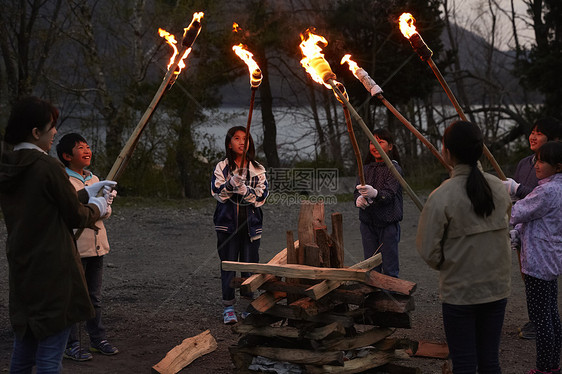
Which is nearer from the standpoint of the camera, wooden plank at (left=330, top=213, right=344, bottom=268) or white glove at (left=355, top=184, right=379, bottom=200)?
wooden plank at (left=330, top=213, right=344, bottom=268)

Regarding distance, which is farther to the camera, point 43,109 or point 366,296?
point 366,296

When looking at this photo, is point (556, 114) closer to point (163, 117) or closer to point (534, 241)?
point (163, 117)

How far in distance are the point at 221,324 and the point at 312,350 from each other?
1.77m

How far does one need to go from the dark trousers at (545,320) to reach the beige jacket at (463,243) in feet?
3.67

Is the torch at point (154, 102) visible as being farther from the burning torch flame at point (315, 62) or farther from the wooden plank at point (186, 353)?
the wooden plank at point (186, 353)

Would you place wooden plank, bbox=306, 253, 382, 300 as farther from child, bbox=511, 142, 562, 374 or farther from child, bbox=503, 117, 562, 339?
child, bbox=503, 117, 562, 339

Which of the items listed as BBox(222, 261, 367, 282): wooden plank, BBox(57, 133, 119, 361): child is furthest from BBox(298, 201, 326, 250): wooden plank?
BBox(57, 133, 119, 361): child

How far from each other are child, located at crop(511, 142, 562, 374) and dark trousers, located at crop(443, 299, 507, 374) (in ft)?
3.42

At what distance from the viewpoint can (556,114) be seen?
15.1 m

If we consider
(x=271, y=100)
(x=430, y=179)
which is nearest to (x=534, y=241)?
(x=430, y=179)

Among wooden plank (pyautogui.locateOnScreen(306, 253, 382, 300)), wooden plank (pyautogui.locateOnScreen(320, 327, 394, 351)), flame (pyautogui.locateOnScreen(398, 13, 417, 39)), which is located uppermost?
flame (pyautogui.locateOnScreen(398, 13, 417, 39))

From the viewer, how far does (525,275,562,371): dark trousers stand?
4.27 m

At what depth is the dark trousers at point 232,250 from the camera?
18.4ft

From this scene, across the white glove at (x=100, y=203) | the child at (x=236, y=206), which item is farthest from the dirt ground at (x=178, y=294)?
the white glove at (x=100, y=203)
